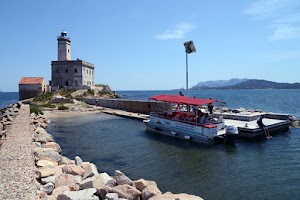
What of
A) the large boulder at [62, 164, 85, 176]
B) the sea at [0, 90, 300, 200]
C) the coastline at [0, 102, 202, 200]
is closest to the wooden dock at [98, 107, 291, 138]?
the sea at [0, 90, 300, 200]

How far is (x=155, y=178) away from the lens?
12578mm

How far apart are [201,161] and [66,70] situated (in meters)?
54.4

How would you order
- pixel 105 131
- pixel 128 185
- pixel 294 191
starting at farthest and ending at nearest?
pixel 105 131 → pixel 294 191 → pixel 128 185

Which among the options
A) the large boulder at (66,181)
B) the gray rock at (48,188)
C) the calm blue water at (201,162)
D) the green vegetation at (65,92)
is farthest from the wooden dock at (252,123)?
the green vegetation at (65,92)

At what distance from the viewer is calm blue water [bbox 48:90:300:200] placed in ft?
37.7

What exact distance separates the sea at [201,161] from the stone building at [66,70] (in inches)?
1630

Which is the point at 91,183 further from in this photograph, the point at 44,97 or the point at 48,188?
the point at 44,97

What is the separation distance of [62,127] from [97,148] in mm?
10752

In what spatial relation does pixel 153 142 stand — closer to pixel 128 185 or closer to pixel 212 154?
pixel 212 154

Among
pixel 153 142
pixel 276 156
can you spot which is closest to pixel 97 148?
pixel 153 142

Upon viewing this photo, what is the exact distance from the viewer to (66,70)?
6372 centimetres

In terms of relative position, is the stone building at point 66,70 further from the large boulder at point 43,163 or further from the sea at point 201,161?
the large boulder at point 43,163

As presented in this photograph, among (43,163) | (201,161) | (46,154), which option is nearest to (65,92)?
(46,154)

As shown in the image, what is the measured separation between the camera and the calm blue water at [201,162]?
37.7 ft
